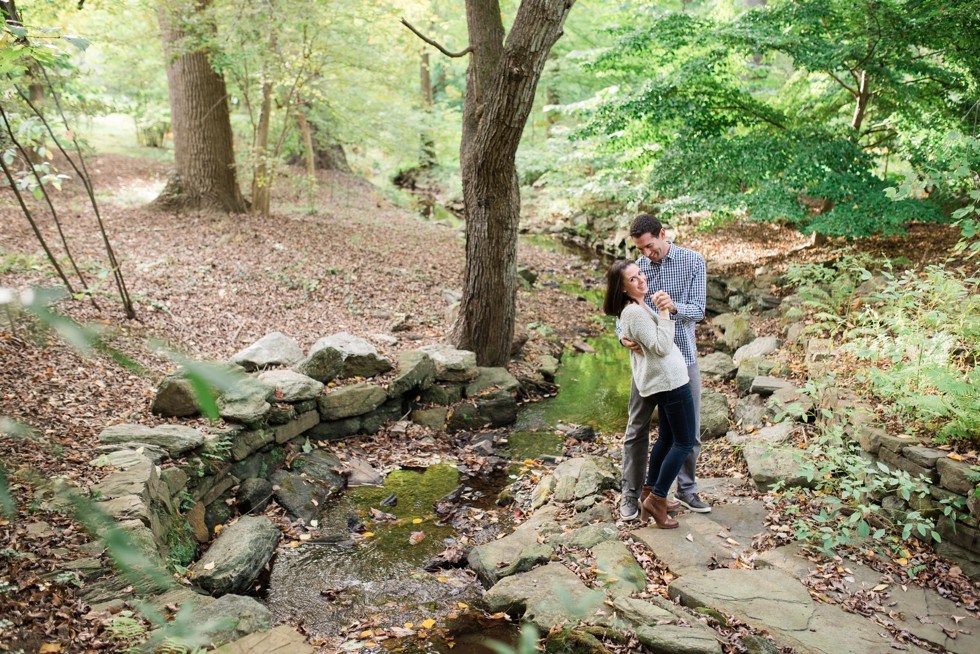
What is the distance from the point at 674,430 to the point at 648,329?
775mm

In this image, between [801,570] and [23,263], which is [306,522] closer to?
[801,570]

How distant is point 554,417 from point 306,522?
324cm

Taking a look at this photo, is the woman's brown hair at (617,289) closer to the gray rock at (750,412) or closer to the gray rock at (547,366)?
the gray rock at (750,412)

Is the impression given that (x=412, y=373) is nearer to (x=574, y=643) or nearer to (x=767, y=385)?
(x=767, y=385)

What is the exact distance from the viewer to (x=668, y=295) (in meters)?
4.25

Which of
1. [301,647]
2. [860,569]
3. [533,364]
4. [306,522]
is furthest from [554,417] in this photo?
[301,647]

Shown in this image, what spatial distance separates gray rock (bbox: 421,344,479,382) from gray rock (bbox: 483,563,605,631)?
341cm

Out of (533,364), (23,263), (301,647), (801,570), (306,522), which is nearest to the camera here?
(301,647)

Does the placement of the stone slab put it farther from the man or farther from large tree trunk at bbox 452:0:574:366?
large tree trunk at bbox 452:0:574:366

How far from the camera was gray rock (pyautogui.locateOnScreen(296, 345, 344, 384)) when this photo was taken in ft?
21.6

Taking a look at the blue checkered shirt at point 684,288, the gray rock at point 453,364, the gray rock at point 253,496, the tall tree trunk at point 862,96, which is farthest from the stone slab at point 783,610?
the tall tree trunk at point 862,96

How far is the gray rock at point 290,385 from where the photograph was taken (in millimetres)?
5992

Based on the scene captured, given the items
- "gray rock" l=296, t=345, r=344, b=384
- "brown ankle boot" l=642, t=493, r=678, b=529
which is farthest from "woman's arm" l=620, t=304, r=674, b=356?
"gray rock" l=296, t=345, r=344, b=384

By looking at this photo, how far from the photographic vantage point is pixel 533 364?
8.59m
